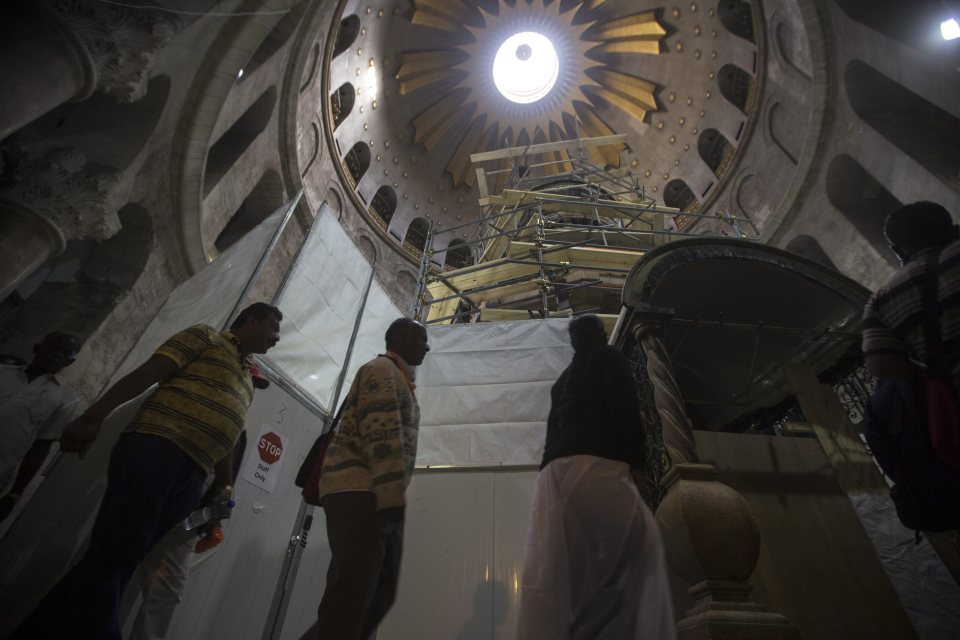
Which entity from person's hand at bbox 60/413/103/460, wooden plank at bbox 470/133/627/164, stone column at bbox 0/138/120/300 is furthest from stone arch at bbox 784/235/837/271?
stone column at bbox 0/138/120/300

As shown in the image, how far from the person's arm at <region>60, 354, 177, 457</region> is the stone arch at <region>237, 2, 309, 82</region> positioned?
8.70 metres

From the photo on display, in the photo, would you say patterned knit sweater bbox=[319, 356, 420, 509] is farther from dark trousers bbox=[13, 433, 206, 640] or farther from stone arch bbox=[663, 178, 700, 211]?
stone arch bbox=[663, 178, 700, 211]

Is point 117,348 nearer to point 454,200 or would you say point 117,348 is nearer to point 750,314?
point 750,314

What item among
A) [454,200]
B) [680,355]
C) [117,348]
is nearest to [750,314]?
[680,355]

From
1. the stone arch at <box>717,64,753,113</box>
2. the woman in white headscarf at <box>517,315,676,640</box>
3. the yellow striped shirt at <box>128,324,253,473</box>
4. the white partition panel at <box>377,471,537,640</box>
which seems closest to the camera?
the woman in white headscarf at <box>517,315,676,640</box>

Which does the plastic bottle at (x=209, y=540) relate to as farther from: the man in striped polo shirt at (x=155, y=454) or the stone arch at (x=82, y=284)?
the stone arch at (x=82, y=284)

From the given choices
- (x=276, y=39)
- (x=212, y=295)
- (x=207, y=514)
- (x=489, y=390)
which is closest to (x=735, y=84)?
(x=276, y=39)

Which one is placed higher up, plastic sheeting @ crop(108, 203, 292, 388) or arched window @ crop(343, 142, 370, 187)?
arched window @ crop(343, 142, 370, 187)

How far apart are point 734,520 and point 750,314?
297cm

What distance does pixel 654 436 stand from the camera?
3012 mm

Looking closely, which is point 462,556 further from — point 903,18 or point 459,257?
point 459,257

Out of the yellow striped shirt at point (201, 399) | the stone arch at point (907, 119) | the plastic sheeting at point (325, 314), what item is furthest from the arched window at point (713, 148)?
the yellow striped shirt at point (201, 399)

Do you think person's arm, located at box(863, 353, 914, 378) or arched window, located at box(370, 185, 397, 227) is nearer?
person's arm, located at box(863, 353, 914, 378)

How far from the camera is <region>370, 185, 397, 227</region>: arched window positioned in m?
16.5
